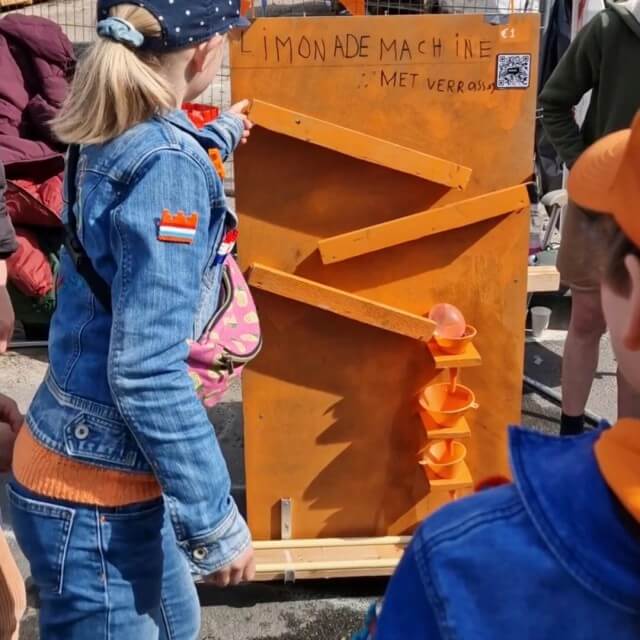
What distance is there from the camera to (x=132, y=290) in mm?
1499

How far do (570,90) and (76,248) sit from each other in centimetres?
237

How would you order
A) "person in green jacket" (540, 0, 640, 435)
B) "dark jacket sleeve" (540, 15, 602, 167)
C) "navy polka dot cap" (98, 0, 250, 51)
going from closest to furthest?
"navy polka dot cap" (98, 0, 250, 51) → "person in green jacket" (540, 0, 640, 435) → "dark jacket sleeve" (540, 15, 602, 167)

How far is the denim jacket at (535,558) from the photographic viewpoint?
80cm

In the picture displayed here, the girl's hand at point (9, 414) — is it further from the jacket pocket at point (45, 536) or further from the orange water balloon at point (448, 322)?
the orange water balloon at point (448, 322)

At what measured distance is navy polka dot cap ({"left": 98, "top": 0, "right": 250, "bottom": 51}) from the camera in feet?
5.26

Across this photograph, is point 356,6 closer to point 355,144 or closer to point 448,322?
point 355,144

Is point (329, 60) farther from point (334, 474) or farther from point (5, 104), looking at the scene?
point (5, 104)

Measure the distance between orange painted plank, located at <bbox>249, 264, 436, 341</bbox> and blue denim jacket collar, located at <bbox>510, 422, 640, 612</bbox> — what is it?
1767mm

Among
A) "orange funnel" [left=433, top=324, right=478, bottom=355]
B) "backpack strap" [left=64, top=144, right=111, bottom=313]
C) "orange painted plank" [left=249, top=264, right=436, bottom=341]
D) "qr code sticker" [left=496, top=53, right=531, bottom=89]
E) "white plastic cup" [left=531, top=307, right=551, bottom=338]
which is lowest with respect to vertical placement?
"white plastic cup" [left=531, top=307, right=551, bottom=338]

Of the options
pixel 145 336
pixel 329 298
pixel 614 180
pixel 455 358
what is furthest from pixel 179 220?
pixel 455 358

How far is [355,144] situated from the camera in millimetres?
2488

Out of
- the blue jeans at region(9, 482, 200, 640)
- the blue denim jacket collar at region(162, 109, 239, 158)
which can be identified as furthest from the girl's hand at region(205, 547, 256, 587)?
the blue denim jacket collar at region(162, 109, 239, 158)

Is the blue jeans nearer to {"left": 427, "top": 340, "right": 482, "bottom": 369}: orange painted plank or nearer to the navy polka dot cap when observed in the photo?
the navy polka dot cap

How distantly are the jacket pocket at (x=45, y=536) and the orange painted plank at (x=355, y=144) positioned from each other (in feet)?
4.02
